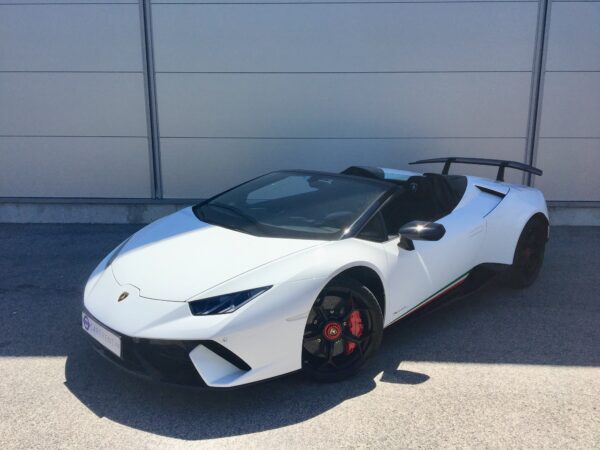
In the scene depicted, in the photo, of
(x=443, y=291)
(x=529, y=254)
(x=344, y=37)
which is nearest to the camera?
(x=443, y=291)

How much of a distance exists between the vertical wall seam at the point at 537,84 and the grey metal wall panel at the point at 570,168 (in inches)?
4.4

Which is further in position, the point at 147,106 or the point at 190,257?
the point at 147,106

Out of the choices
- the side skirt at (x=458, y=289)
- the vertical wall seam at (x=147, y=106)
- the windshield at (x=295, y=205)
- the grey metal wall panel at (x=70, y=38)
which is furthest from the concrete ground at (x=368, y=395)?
the grey metal wall panel at (x=70, y=38)

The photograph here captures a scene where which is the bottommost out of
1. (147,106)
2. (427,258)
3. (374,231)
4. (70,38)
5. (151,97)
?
(427,258)

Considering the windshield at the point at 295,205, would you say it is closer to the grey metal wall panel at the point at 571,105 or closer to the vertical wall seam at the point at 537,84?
the vertical wall seam at the point at 537,84

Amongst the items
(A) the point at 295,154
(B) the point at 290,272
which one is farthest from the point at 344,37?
(B) the point at 290,272

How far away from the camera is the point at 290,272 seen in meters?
2.99

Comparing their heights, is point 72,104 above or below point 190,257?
above

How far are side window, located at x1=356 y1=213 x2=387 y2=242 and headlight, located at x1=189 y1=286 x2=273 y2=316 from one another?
0.86m

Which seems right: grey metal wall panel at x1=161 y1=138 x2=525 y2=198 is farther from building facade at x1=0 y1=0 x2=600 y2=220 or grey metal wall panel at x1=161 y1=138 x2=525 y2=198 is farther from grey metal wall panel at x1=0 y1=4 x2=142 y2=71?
grey metal wall panel at x1=0 y1=4 x2=142 y2=71

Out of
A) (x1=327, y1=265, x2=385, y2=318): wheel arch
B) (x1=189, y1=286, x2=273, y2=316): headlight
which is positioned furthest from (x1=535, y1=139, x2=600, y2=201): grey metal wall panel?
(x1=189, y1=286, x2=273, y2=316): headlight

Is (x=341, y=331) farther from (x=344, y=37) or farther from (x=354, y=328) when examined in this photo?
(x=344, y=37)

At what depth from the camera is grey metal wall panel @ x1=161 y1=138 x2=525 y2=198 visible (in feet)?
22.8

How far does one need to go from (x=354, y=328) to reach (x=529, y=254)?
234 cm
